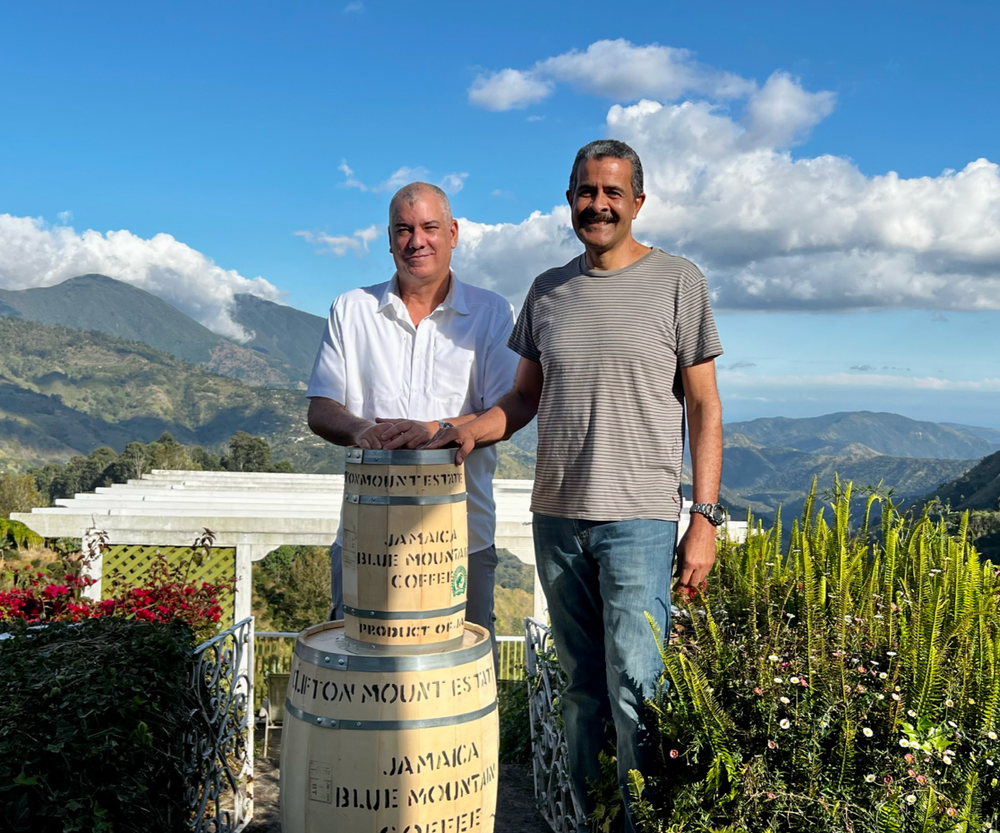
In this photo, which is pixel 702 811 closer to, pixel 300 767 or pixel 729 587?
pixel 300 767

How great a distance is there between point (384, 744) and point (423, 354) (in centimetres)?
139

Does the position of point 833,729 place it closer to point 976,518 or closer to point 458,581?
point 458,581

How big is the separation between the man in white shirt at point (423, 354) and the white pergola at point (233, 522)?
4981 millimetres

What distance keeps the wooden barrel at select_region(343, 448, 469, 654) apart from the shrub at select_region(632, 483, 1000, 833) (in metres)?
0.79

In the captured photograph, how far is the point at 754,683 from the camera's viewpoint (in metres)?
2.82

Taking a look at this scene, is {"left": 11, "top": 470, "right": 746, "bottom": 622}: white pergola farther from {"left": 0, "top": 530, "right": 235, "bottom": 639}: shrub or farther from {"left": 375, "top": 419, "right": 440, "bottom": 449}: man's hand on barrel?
{"left": 375, "top": 419, "right": 440, "bottom": 449}: man's hand on barrel

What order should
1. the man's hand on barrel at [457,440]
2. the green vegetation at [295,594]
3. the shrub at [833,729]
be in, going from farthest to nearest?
the green vegetation at [295,594] → the shrub at [833,729] → the man's hand on barrel at [457,440]

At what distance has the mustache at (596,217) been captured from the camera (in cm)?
273

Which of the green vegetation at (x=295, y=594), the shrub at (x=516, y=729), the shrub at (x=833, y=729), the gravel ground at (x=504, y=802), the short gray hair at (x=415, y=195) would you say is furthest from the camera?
the green vegetation at (x=295, y=594)

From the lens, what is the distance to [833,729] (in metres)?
2.71

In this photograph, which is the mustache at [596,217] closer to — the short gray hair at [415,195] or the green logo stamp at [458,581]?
the short gray hair at [415,195]

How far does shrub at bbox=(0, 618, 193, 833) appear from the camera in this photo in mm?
2607

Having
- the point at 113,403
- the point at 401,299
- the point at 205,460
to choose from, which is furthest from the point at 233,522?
the point at 113,403

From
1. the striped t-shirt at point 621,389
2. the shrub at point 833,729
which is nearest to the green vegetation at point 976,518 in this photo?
the shrub at point 833,729
